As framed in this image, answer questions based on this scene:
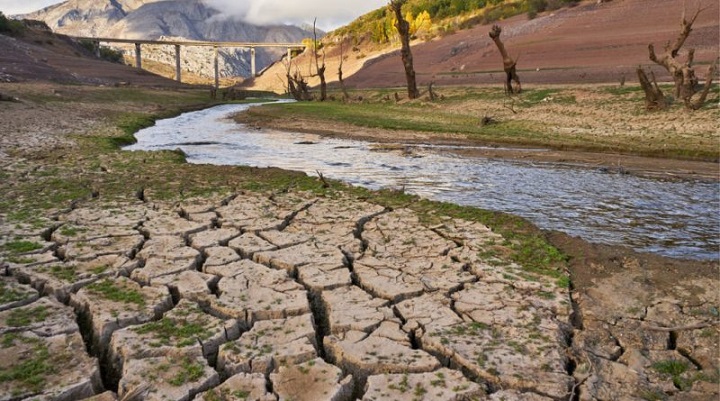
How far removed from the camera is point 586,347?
3258mm

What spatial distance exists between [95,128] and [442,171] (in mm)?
8827

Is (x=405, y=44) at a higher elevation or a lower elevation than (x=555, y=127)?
higher

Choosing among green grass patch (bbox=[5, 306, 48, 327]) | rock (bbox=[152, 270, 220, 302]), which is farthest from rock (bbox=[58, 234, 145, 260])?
green grass patch (bbox=[5, 306, 48, 327])

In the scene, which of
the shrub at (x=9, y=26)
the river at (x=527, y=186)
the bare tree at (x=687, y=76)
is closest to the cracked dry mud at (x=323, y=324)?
the river at (x=527, y=186)

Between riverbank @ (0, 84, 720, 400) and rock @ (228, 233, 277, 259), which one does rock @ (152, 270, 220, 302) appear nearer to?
riverbank @ (0, 84, 720, 400)

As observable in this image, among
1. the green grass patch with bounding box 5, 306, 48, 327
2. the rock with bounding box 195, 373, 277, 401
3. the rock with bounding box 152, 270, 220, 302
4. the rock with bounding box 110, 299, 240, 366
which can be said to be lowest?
the rock with bounding box 195, 373, 277, 401

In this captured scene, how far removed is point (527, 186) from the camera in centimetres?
837

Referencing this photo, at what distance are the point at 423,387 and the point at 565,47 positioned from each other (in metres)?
36.9

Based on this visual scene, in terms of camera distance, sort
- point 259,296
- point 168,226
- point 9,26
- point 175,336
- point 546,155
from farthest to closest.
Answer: point 9,26 → point 546,155 → point 168,226 → point 259,296 → point 175,336

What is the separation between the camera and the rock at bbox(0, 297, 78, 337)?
3.22 meters

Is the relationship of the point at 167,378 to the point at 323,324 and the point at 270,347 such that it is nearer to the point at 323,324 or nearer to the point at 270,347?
the point at 270,347

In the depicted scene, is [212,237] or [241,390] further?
[212,237]

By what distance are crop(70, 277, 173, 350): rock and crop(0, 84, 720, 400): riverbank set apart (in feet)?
0.04

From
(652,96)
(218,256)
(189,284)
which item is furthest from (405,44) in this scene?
(189,284)
